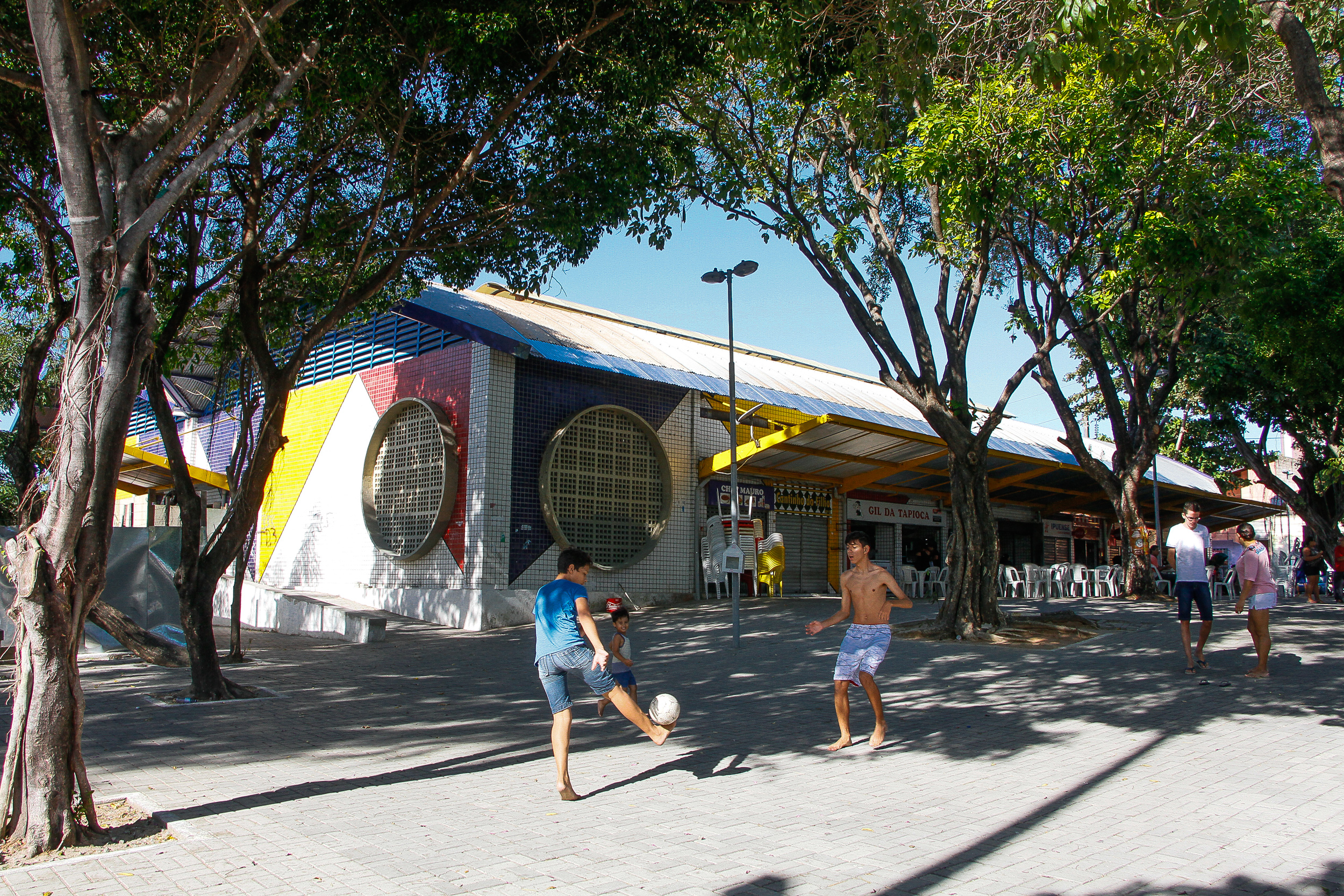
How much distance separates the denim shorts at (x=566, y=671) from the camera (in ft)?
17.7

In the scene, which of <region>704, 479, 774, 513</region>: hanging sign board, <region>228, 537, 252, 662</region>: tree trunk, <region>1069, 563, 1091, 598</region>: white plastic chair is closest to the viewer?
<region>228, 537, 252, 662</region>: tree trunk

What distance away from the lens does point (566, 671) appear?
18.1ft

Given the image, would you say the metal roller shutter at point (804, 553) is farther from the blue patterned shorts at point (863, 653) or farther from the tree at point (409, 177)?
the blue patterned shorts at point (863, 653)

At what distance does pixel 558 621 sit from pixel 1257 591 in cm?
723

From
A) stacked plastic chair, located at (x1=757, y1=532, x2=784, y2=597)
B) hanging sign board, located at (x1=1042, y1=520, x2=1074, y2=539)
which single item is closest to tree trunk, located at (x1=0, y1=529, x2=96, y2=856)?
stacked plastic chair, located at (x1=757, y1=532, x2=784, y2=597)

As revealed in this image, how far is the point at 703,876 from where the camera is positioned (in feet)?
13.1

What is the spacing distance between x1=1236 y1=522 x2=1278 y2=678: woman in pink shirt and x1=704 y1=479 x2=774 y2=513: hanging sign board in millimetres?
10529

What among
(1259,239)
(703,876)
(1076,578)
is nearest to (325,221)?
(703,876)

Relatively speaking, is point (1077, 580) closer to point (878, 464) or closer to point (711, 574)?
point (878, 464)

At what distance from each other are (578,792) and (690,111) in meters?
9.82

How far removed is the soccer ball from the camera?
5797 mm

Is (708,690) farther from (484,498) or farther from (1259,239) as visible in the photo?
(1259,239)

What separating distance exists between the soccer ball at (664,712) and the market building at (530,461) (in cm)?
970

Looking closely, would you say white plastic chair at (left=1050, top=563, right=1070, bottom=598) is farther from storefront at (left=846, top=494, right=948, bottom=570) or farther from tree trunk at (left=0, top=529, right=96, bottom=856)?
tree trunk at (left=0, top=529, right=96, bottom=856)
